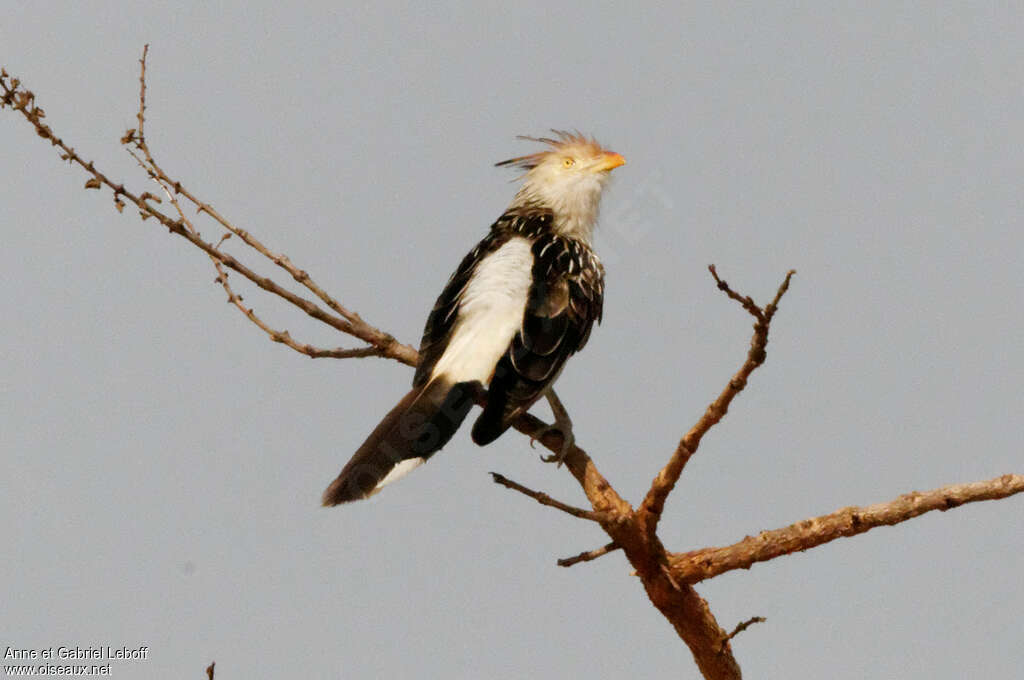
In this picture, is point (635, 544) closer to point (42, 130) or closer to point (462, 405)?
point (462, 405)

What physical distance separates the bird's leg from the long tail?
0.38 m

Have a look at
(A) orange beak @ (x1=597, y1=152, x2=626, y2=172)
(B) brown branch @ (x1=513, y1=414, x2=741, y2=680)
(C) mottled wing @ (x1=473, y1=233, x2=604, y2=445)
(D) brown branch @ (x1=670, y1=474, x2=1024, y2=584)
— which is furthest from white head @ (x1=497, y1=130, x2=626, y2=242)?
(D) brown branch @ (x1=670, y1=474, x2=1024, y2=584)

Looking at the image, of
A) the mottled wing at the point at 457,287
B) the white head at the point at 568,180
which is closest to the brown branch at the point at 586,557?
the mottled wing at the point at 457,287

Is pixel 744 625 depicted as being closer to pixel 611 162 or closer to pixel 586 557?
pixel 586 557

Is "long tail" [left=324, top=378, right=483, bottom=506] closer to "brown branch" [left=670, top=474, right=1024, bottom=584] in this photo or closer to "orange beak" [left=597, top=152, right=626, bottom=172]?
"brown branch" [left=670, top=474, right=1024, bottom=584]

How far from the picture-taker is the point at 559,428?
4.54 m

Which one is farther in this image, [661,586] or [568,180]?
[568,180]

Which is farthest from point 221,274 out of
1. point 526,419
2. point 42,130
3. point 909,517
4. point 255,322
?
point 909,517

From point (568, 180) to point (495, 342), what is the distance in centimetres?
166

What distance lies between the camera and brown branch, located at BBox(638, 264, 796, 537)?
2.95 m

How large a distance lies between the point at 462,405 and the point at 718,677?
1.48 meters

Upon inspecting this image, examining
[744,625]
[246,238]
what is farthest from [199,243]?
[744,625]

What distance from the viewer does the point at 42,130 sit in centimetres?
396

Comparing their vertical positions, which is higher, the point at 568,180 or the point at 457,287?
the point at 568,180
